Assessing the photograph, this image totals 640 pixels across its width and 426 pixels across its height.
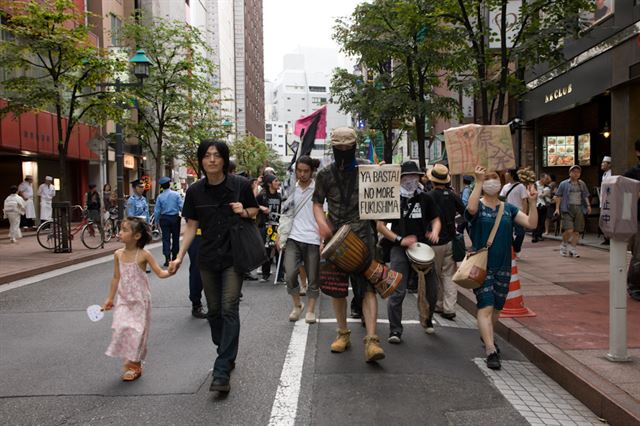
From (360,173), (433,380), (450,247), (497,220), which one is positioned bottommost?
(433,380)

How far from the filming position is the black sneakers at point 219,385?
412 centimetres

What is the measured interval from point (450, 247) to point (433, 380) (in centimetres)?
257

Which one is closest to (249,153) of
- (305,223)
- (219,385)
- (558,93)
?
(558,93)

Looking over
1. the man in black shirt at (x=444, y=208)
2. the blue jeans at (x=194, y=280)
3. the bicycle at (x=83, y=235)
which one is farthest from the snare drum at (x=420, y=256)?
the bicycle at (x=83, y=235)

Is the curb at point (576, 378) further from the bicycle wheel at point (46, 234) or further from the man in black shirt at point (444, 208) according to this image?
the bicycle wheel at point (46, 234)

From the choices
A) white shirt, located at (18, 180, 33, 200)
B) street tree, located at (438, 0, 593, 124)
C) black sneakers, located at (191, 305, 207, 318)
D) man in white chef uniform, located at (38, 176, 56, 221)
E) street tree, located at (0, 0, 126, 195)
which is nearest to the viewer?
black sneakers, located at (191, 305, 207, 318)

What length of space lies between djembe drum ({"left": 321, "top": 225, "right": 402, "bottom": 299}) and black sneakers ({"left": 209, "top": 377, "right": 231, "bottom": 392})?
1.31 metres

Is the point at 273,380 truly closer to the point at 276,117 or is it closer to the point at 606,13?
the point at 606,13

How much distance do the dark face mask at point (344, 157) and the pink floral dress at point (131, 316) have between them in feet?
6.32

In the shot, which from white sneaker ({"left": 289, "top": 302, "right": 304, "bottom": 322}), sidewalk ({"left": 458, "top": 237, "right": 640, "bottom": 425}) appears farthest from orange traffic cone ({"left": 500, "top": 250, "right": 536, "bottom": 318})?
white sneaker ({"left": 289, "top": 302, "right": 304, "bottom": 322})

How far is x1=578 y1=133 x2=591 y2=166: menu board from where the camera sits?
62.3 feet

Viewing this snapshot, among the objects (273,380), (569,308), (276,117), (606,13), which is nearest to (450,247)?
(569,308)

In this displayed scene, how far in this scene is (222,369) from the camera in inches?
166

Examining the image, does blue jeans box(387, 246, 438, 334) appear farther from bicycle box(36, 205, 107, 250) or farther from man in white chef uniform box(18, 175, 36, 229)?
man in white chef uniform box(18, 175, 36, 229)
